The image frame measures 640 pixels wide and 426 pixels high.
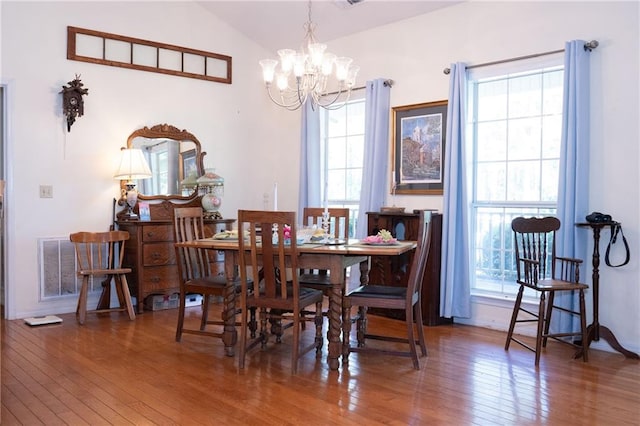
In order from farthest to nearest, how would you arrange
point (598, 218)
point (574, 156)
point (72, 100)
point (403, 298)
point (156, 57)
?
point (156, 57) → point (72, 100) → point (574, 156) → point (598, 218) → point (403, 298)

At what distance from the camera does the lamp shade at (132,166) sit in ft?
16.7

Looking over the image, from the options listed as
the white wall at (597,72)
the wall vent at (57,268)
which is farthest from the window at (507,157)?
the wall vent at (57,268)

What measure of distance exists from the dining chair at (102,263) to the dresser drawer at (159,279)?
22 centimetres

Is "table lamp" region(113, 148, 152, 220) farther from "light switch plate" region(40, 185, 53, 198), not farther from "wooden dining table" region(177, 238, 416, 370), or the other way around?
"wooden dining table" region(177, 238, 416, 370)

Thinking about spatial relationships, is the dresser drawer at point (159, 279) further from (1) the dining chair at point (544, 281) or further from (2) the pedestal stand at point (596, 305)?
(2) the pedestal stand at point (596, 305)

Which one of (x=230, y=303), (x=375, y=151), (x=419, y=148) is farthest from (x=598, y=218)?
(x=230, y=303)

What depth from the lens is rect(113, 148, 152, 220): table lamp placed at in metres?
5.11

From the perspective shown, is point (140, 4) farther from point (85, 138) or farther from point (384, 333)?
point (384, 333)

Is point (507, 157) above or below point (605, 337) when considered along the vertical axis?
above

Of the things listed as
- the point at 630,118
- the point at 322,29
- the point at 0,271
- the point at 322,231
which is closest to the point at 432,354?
the point at 322,231

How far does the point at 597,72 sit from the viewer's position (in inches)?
154

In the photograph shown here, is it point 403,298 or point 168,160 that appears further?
point 168,160

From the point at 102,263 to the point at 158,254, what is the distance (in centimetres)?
56

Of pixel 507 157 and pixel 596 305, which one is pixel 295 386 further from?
pixel 507 157
